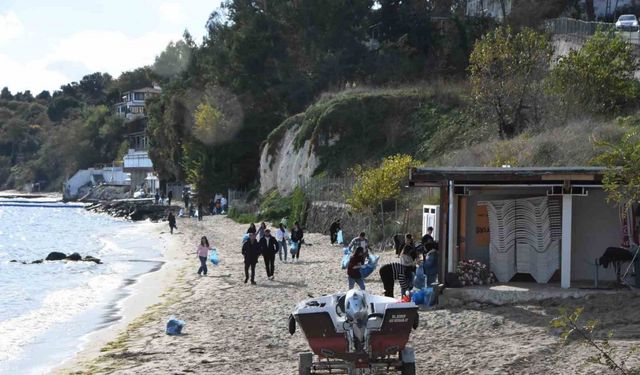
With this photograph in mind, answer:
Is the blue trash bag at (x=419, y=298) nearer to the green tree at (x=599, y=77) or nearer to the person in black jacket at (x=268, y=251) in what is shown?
the person in black jacket at (x=268, y=251)

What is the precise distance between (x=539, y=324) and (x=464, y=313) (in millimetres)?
1865

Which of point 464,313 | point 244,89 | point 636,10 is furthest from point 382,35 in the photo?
point 464,313

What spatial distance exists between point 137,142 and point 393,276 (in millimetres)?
120476

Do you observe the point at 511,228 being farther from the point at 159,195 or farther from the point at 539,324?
the point at 159,195

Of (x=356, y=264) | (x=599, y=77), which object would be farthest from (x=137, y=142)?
(x=356, y=264)

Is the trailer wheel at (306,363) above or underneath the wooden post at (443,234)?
underneath

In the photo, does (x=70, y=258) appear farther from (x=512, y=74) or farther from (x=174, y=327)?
(x=174, y=327)

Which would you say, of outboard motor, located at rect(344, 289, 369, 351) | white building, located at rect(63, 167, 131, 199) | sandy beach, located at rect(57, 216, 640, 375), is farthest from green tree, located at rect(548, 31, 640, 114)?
white building, located at rect(63, 167, 131, 199)

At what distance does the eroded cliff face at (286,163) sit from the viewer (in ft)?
174

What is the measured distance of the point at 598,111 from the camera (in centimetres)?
3716

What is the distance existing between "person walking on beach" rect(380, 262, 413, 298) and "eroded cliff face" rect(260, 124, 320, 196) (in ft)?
108

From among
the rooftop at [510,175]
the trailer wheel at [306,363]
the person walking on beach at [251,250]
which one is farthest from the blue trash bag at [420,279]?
the trailer wheel at [306,363]

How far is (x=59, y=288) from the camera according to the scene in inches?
1229

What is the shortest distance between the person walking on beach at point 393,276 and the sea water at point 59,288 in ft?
21.1
